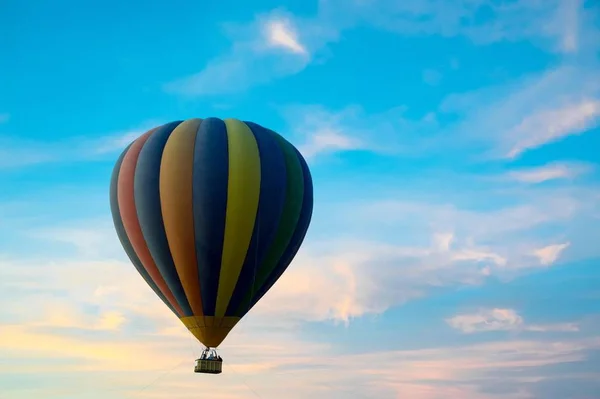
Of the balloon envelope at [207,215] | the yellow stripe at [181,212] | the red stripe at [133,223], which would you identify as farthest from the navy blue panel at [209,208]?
the red stripe at [133,223]

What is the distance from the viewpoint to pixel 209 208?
127 feet

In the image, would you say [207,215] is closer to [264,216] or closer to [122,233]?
[264,216]

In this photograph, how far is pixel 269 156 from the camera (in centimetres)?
4003

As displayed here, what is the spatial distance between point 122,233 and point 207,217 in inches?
183

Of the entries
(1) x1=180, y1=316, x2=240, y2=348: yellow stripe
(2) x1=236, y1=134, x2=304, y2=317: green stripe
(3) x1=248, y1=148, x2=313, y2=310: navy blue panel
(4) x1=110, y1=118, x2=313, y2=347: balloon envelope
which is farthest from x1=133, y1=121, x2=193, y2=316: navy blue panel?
(3) x1=248, y1=148, x2=313, y2=310: navy blue panel

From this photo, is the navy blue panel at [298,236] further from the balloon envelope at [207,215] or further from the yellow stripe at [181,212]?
the yellow stripe at [181,212]

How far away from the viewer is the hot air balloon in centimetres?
3872

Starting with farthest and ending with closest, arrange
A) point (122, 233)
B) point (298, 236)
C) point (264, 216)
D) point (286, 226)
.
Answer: point (298, 236), point (122, 233), point (286, 226), point (264, 216)

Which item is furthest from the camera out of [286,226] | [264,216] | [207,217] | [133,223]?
[286,226]

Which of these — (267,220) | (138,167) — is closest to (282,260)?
(267,220)

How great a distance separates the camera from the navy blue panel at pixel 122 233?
40438 millimetres

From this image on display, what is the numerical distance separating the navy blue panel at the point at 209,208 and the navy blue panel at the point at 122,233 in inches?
113

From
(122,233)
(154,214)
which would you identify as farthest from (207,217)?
(122,233)

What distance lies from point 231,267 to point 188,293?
89.7 inches
